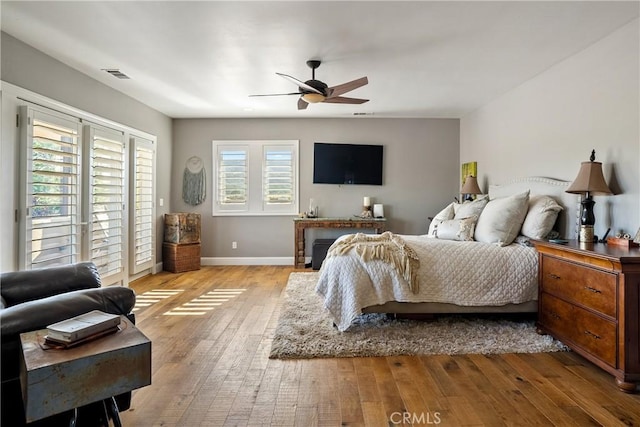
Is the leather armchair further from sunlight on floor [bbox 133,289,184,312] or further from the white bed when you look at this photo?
sunlight on floor [bbox 133,289,184,312]

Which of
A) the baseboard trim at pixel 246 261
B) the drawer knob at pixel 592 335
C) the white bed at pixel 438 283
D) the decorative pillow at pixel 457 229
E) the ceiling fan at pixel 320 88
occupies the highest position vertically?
the ceiling fan at pixel 320 88

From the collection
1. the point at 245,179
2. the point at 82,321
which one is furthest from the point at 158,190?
the point at 82,321

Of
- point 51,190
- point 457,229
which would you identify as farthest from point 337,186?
point 51,190

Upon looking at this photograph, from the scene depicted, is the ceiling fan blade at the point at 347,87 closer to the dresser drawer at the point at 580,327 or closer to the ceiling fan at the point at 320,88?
the ceiling fan at the point at 320,88

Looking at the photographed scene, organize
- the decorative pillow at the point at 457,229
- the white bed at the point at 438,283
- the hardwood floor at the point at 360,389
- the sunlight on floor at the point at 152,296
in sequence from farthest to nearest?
the sunlight on floor at the point at 152,296 < the decorative pillow at the point at 457,229 < the white bed at the point at 438,283 < the hardwood floor at the point at 360,389

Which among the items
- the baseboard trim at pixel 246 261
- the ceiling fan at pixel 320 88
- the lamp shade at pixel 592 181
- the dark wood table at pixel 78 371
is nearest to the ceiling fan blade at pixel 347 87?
the ceiling fan at pixel 320 88

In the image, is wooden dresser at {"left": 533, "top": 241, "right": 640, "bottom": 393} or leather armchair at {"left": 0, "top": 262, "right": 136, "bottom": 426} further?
wooden dresser at {"left": 533, "top": 241, "right": 640, "bottom": 393}

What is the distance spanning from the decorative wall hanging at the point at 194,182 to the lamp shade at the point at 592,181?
5.21m

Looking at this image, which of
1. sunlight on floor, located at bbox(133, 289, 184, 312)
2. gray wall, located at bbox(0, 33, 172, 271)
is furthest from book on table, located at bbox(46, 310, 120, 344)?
sunlight on floor, located at bbox(133, 289, 184, 312)

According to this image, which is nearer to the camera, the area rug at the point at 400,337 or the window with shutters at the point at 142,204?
the area rug at the point at 400,337

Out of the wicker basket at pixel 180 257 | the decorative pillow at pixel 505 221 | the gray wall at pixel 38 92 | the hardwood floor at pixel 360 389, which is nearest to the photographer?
the hardwood floor at pixel 360 389

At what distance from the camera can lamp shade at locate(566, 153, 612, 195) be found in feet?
8.64

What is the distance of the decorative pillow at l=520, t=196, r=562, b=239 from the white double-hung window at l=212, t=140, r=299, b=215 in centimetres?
362

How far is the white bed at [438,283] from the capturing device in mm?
2877
